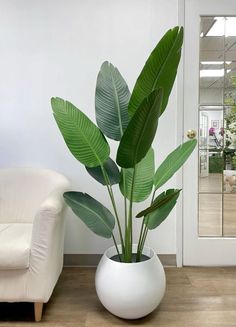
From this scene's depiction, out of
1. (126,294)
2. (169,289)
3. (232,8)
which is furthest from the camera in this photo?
(232,8)

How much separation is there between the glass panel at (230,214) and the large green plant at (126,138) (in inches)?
38.1

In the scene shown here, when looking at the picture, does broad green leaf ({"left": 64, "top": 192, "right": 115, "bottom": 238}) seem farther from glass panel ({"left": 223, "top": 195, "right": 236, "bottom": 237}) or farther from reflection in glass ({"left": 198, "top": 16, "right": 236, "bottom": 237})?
glass panel ({"left": 223, "top": 195, "right": 236, "bottom": 237})

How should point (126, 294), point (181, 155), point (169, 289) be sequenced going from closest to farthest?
point (126, 294) < point (181, 155) < point (169, 289)

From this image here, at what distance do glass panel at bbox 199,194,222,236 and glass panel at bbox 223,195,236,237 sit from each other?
0.05 meters

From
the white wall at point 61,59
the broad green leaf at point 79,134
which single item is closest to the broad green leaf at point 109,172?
the broad green leaf at point 79,134

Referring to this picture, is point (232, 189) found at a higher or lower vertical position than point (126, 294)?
higher

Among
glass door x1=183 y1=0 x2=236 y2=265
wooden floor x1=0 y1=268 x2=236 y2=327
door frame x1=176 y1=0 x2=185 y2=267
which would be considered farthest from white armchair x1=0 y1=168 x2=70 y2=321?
glass door x1=183 y1=0 x2=236 y2=265

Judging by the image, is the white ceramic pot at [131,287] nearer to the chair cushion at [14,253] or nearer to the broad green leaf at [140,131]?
the chair cushion at [14,253]

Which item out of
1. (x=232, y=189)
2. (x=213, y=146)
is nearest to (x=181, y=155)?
(x=213, y=146)

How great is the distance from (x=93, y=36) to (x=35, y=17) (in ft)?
1.59

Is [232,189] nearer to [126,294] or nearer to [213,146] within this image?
[213,146]

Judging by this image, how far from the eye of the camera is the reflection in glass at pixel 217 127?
225 centimetres

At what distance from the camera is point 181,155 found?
164 centimetres

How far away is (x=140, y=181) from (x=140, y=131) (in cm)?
47
